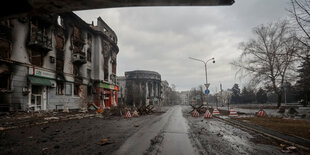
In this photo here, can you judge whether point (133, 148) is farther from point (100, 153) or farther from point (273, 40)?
point (273, 40)

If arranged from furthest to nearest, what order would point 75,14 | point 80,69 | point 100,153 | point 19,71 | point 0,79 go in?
1. point 80,69
2. point 75,14
3. point 19,71
4. point 0,79
5. point 100,153

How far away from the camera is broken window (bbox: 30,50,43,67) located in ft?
59.2

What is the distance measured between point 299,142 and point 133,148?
511 cm

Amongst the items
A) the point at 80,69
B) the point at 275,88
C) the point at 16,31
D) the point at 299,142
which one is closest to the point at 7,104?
the point at 16,31

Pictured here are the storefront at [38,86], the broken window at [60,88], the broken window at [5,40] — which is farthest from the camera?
the broken window at [60,88]

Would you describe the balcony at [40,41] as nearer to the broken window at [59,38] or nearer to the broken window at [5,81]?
the broken window at [59,38]

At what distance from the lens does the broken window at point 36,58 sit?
59.2 ft

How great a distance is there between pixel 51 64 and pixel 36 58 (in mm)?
2109

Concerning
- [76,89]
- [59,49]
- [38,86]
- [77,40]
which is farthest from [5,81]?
[77,40]

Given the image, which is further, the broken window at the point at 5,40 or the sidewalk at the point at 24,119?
the broken window at the point at 5,40

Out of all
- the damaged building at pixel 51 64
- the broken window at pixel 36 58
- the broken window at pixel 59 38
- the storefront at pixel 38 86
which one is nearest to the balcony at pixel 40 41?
the damaged building at pixel 51 64

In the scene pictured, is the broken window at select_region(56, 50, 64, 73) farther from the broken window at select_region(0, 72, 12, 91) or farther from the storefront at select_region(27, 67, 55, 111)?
the broken window at select_region(0, 72, 12, 91)

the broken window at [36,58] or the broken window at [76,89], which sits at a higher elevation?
the broken window at [36,58]

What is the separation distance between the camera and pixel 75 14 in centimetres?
2567
